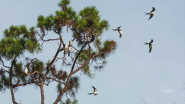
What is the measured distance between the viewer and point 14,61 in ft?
21.2

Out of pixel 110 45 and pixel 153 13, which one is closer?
pixel 110 45

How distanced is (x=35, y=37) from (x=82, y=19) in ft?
4.02

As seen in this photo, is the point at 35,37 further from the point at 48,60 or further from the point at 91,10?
the point at 91,10

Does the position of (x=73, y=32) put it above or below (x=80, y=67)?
above

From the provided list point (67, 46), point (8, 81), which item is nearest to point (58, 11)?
point (67, 46)

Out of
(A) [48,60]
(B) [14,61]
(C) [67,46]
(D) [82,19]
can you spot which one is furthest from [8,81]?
(D) [82,19]

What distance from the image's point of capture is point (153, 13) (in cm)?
702

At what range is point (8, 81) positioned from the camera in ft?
22.3

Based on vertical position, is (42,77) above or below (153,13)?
below

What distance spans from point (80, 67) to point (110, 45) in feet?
2.87

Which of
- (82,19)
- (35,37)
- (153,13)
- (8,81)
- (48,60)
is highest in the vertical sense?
(153,13)

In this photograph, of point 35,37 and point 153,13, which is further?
point 153,13

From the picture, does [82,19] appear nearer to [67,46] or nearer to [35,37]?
[67,46]

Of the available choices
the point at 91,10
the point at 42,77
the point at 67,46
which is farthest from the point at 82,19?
the point at 42,77
